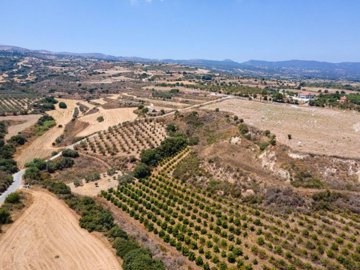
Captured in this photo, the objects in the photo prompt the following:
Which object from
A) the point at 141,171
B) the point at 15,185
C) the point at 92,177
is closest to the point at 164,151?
the point at 141,171

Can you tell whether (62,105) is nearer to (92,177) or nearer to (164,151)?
(164,151)

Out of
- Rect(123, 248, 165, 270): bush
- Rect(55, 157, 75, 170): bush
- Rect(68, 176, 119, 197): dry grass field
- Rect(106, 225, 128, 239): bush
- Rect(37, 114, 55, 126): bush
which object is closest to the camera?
Rect(123, 248, 165, 270): bush

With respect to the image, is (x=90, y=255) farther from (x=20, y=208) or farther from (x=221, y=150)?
(x=221, y=150)

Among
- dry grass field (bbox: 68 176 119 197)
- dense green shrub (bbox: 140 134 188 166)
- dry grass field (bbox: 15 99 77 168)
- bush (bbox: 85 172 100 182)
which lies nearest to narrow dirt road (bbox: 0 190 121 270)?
dry grass field (bbox: 68 176 119 197)

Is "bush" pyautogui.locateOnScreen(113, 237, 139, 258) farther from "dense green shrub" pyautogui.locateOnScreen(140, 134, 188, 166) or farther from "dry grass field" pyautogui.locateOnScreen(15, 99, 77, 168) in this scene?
"dry grass field" pyautogui.locateOnScreen(15, 99, 77, 168)

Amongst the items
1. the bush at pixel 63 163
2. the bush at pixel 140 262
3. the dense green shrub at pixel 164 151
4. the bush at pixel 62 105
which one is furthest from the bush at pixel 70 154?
the bush at pixel 62 105
